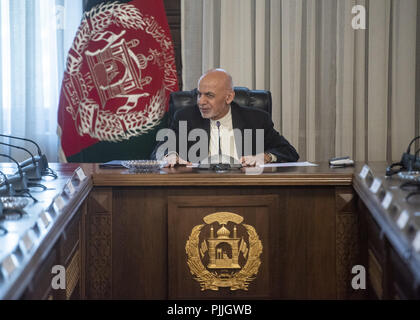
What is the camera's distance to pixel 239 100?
11.2ft

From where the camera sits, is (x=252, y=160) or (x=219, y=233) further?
(x=252, y=160)

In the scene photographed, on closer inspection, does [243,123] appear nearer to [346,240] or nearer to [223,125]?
[223,125]

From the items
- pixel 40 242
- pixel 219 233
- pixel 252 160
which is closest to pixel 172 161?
pixel 252 160

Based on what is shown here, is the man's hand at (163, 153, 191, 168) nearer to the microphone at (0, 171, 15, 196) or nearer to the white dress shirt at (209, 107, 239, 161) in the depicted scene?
the white dress shirt at (209, 107, 239, 161)

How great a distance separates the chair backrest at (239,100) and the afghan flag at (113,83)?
75 cm

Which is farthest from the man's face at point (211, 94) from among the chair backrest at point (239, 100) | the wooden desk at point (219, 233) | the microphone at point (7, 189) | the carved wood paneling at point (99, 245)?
the microphone at point (7, 189)

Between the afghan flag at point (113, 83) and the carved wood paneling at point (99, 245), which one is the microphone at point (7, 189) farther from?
the afghan flag at point (113, 83)

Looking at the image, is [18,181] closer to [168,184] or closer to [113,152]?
[168,184]

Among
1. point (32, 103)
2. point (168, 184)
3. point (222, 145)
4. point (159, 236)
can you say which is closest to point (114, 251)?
point (159, 236)

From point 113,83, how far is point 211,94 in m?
1.15

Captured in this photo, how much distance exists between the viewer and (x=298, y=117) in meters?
4.26

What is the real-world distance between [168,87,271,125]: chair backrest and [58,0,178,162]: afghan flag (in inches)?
29.4

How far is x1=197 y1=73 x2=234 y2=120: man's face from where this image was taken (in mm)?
3201

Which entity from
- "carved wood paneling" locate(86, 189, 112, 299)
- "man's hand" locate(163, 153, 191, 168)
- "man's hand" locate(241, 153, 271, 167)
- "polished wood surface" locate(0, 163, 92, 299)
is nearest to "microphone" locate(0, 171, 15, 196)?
"polished wood surface" locate(0, 163, 92, 299)
